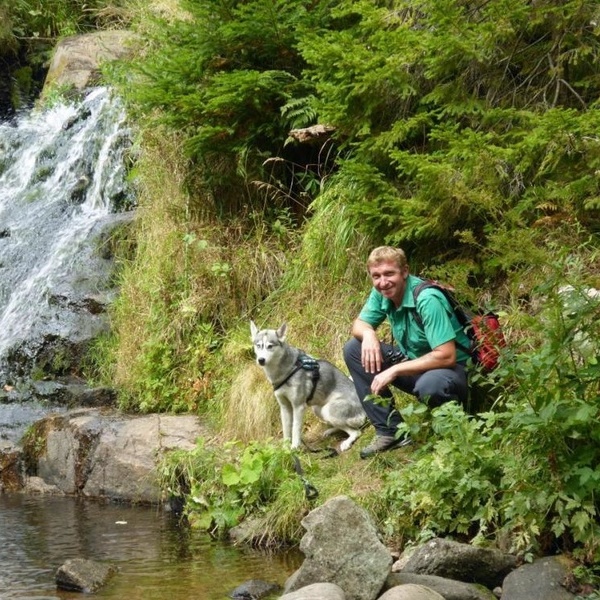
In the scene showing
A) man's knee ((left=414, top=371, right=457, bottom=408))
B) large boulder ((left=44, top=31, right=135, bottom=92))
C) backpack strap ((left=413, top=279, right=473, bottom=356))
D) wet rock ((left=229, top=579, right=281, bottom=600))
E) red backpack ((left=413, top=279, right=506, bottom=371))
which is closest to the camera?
wet rock ((left=229, top=579, right=281, bottom=600))

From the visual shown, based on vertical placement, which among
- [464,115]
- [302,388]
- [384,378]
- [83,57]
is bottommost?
[302,388]

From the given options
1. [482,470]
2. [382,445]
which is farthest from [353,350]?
[482,470]

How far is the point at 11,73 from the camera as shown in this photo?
58.2 feet

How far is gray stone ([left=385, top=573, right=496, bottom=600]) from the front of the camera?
17.0 ft

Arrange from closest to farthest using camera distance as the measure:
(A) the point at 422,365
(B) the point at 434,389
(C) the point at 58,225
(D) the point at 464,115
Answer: (B) the point at 434,389 → (A) the point at 422,365 → (D) the point at 464,115 → (C) the point at 58,225

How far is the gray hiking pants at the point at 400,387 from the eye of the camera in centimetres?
651

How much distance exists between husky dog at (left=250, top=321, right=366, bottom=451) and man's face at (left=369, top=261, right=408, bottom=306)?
3.80ft

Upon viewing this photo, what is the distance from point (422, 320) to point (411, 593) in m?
2.17

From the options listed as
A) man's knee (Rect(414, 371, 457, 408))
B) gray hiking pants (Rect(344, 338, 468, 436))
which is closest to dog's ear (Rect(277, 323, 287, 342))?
gray hiking pants (Rect(344, 338, 468, 436))

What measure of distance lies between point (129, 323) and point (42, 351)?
1.07 m

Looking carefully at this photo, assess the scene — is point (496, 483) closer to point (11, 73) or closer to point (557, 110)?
point (557, 110)

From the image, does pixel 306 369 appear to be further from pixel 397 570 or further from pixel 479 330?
pixel 397 570

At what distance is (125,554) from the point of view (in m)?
6.72

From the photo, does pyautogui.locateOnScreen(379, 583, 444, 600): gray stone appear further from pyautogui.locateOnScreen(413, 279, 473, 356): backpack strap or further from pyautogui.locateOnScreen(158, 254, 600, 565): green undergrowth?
pyautogui.locateOnScreen(413, 279, 473, 356): backpack strap
